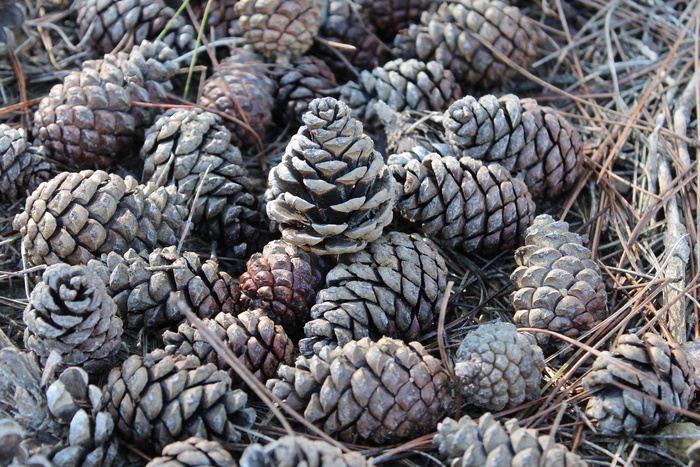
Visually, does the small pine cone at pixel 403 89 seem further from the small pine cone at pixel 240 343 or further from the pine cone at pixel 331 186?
the small pine cone at pixel 240 343

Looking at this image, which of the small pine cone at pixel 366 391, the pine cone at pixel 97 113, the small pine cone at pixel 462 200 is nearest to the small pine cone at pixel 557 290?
the small pine cone at pixel 462 200

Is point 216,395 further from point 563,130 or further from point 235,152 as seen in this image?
point 563,130

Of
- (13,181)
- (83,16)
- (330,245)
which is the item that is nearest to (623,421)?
(330,245)

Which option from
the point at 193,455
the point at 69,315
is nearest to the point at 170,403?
the point at 193,455

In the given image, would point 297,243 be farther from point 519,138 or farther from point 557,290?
point 519,138

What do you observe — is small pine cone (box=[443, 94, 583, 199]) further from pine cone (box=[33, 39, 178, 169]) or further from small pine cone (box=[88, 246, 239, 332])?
pine cone (box=[33, 39, 178, 169])

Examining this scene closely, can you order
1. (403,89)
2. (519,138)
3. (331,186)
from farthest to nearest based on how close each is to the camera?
1. (403,89)
2. (519,138)
3. (331,186)

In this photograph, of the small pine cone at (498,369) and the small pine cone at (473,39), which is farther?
the small pine cone at (473,39)
